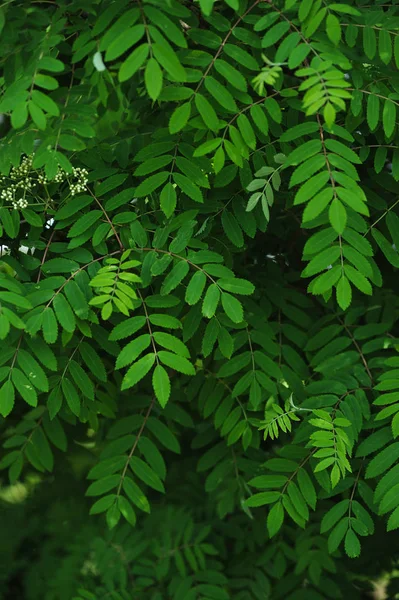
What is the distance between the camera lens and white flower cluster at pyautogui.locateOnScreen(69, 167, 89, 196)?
2.15 metres

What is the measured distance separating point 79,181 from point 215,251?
1.56ft

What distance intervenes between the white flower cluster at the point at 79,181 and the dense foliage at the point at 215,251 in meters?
0.01

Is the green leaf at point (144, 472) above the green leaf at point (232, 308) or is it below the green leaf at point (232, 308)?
below

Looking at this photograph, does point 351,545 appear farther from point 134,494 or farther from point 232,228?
point 232,228

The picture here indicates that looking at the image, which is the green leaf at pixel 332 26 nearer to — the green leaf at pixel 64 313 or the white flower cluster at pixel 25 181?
the white flower cluster at pixel 25 181

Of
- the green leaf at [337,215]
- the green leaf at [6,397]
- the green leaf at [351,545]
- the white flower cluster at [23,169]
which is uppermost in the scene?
the white flower cluster at [23,169]

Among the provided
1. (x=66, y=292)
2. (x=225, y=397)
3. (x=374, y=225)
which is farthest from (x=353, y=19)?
(x=225, y=397)

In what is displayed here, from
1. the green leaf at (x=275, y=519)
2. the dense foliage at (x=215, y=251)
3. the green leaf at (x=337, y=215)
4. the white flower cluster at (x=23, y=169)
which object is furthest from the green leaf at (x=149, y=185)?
the green leaf at (x=275, y=519)

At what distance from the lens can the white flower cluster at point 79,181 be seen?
2154 millimetres

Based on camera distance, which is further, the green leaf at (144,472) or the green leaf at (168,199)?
the green leaf at (144,472)

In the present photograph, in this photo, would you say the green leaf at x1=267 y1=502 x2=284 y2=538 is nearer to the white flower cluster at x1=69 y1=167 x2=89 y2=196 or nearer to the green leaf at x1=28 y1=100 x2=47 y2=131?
the white flower cluster at x1=69 y1=167 x2=89 y2=196

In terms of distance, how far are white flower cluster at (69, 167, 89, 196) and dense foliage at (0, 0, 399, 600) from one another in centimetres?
1

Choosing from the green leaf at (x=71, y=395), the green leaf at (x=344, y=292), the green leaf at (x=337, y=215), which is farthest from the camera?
the green leaf at (x=71, y=395)

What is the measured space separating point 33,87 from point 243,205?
0.68 m
